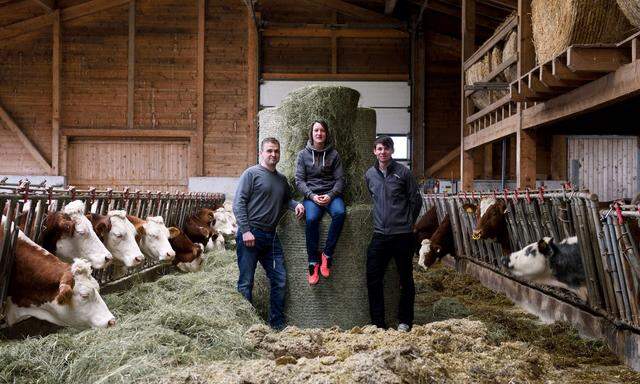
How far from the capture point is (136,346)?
3.93 meters

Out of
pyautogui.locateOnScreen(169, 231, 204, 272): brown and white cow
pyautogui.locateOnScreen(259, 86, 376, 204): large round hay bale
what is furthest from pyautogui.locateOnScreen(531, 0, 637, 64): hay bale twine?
pyautogui.locateOnScreen(169, 231, 204, 272): brown and white cow

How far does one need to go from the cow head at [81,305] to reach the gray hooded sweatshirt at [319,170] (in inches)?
82.2

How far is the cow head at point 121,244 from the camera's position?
19.7 ft

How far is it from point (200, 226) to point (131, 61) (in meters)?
11.6

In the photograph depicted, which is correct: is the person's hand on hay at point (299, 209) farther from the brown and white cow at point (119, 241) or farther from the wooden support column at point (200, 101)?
the wooden support column at point (200, 101)

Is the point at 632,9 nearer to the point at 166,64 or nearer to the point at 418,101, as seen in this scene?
the point at 418,101

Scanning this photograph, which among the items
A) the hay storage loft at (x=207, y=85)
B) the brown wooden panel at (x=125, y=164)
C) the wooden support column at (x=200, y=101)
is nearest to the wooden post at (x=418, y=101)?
the hay storage loft at (x=207, y=85)

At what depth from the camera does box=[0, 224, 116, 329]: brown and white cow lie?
4312 millimetres

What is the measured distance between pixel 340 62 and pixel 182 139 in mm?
5573

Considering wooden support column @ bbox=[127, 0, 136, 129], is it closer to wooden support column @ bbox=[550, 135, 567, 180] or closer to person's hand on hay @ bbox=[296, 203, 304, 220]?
wooden support column @ bbox=[550, 135, 567, 180]

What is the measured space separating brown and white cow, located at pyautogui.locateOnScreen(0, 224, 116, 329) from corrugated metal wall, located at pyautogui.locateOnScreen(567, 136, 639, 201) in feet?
55.1

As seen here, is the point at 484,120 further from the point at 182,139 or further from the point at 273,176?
the point at 182,139

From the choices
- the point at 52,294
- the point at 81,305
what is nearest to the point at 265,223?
the point at 81,305

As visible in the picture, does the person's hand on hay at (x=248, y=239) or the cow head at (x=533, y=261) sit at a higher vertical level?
the person's hand on hay at (x=248, y=239)
